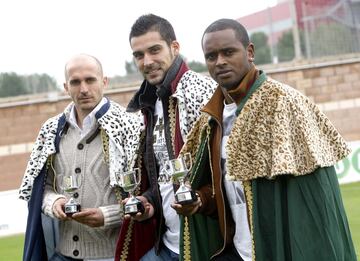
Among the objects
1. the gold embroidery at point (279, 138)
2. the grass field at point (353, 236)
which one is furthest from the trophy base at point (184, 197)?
the grass field at point (353, 236)

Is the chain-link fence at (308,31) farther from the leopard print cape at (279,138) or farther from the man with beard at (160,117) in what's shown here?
the leopard print cape at (279,138)

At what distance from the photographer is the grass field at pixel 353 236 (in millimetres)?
11875

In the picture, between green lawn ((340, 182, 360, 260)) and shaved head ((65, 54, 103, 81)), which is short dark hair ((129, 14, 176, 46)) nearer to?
shaved head ((65, 54, 103, 81))

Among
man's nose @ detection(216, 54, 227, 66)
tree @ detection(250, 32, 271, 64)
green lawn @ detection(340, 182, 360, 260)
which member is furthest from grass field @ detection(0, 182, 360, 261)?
tree @ detection(250, 32, 271, 64)

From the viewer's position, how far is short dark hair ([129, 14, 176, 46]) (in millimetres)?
5066

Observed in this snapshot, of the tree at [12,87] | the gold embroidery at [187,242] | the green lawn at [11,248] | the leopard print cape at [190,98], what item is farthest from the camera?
the tree at [12,87]

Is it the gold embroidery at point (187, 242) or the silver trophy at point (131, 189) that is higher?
the silver trophy at point (131, 189)

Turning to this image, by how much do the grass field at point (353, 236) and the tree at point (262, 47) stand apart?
30.5ft

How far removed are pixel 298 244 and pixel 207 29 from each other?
1.21 metres

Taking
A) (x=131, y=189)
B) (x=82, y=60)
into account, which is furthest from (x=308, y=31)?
(x=131, y=189)

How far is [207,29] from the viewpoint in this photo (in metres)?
4.30

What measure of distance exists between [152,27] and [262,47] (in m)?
20.9

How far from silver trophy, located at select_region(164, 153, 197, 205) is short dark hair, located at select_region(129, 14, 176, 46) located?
971mm

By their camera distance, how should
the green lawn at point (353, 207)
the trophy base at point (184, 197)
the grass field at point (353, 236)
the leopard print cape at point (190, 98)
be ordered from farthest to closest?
the grass field at point (353, 236), the green lawn at point (353, 207), the leopard print cape at point (190, 98), the trophy base at point (184, 197)
